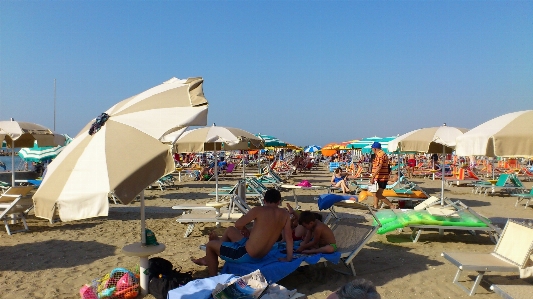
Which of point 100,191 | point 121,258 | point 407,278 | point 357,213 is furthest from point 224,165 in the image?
point 100,191

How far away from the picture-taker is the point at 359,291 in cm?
213

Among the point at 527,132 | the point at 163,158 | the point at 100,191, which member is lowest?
the point at 100,191

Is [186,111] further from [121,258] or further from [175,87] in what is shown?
[121,258]

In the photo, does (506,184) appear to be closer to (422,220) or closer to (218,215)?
(422,220)

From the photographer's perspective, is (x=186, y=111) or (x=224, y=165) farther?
(x=224, y=165)

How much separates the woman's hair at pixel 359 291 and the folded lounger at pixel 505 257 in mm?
2754

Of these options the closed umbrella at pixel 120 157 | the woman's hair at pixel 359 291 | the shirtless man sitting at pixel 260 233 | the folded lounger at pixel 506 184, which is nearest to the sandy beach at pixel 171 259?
the shirtless man sitting at pixel 260 233

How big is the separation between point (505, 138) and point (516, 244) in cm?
127

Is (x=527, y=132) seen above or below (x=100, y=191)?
above

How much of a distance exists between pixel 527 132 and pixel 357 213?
532cm

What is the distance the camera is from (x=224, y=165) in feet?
75.5

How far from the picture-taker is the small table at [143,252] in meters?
4.15

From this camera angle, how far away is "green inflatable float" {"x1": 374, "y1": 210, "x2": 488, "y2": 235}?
21.5 ft

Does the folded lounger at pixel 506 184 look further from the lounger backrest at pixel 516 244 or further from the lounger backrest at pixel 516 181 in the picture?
the lounger backrest at pixel 516 244
